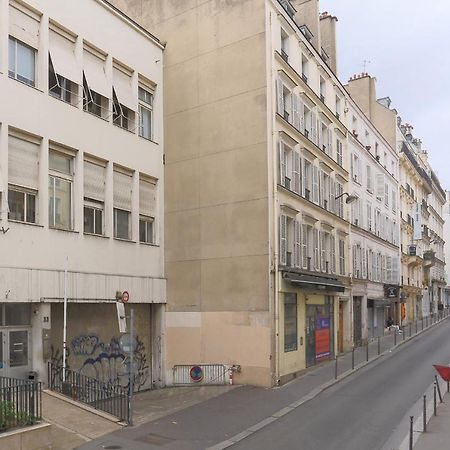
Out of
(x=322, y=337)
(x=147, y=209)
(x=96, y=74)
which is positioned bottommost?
(x=322, y=337)

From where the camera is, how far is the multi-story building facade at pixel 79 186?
1609 centimetres

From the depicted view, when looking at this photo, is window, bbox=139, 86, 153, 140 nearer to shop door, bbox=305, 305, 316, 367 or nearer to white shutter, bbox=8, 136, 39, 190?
white shutter, bbox=8, 136, 39, 190

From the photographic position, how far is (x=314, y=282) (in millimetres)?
23344

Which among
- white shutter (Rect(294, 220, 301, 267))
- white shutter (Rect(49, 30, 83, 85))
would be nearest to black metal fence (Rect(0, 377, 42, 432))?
white shutter (Rect(49, 30, 83, 85))

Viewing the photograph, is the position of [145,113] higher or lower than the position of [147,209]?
higher

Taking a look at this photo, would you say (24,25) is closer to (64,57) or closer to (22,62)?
(22,62)

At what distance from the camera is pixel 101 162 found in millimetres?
19391

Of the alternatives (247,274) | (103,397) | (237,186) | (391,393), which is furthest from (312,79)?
(103,397)

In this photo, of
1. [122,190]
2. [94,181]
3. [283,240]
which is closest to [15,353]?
[94,181]

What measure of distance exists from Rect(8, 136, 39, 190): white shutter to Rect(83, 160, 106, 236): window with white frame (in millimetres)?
2152

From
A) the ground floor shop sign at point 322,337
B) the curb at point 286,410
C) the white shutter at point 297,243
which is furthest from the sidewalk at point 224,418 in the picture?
the white shutter at point 297,243

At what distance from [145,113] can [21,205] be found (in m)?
7.50

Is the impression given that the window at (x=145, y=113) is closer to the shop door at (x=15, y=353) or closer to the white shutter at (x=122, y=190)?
the white shutter at (x=122, y=190)

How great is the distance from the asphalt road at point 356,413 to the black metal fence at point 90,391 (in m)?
3.93
